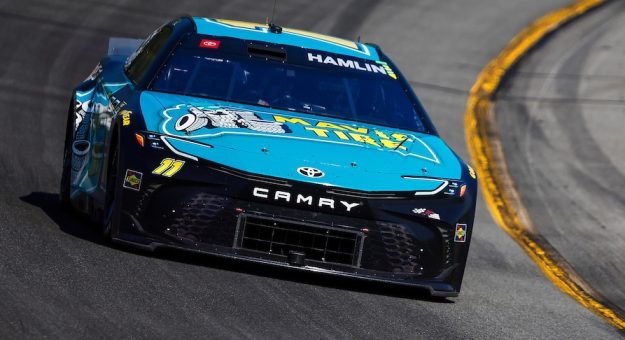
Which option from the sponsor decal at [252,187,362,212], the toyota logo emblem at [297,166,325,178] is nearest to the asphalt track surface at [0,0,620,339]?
the sponsor decal at [252,187,362,212]

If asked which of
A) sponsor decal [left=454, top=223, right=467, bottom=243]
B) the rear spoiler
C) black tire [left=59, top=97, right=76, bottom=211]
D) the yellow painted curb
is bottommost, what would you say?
the yellow painted curb

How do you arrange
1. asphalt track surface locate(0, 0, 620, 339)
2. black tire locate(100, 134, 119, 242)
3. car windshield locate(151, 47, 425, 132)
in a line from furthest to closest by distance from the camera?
car windshield locate(151, 47, 425, 132) → black tire locate(100, 134, 119, 242) → asphalt track surface locate(0, 0, 620, 339)

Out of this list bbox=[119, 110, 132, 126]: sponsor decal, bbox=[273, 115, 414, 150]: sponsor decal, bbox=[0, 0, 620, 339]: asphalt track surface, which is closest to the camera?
bbox=[0, 0, 620, 339]: asphalt track surface

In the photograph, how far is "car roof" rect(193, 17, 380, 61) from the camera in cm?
875

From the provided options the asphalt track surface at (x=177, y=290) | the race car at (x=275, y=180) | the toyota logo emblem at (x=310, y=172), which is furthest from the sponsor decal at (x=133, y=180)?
the toyota logo emblem at (x=310, y=172)

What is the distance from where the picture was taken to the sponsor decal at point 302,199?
22.8 ft

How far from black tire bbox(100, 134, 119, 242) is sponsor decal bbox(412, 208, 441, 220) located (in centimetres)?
160

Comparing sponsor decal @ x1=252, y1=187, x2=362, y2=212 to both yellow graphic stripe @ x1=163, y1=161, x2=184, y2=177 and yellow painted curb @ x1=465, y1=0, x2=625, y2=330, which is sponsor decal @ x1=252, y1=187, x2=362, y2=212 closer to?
yellow graphic stripe @ x1=163, y1=161, x2=184, y2=177

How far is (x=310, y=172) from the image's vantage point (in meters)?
7.07

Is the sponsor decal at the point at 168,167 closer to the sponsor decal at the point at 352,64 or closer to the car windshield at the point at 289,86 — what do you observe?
the car windshield at the point at 289,86

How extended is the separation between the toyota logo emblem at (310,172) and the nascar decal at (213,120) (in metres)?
0.48

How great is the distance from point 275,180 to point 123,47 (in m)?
3.30

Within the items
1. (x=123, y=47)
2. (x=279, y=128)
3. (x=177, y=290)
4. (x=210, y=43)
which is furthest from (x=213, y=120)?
(x=123, y=47)

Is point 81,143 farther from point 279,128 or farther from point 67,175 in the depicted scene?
point 279,128
